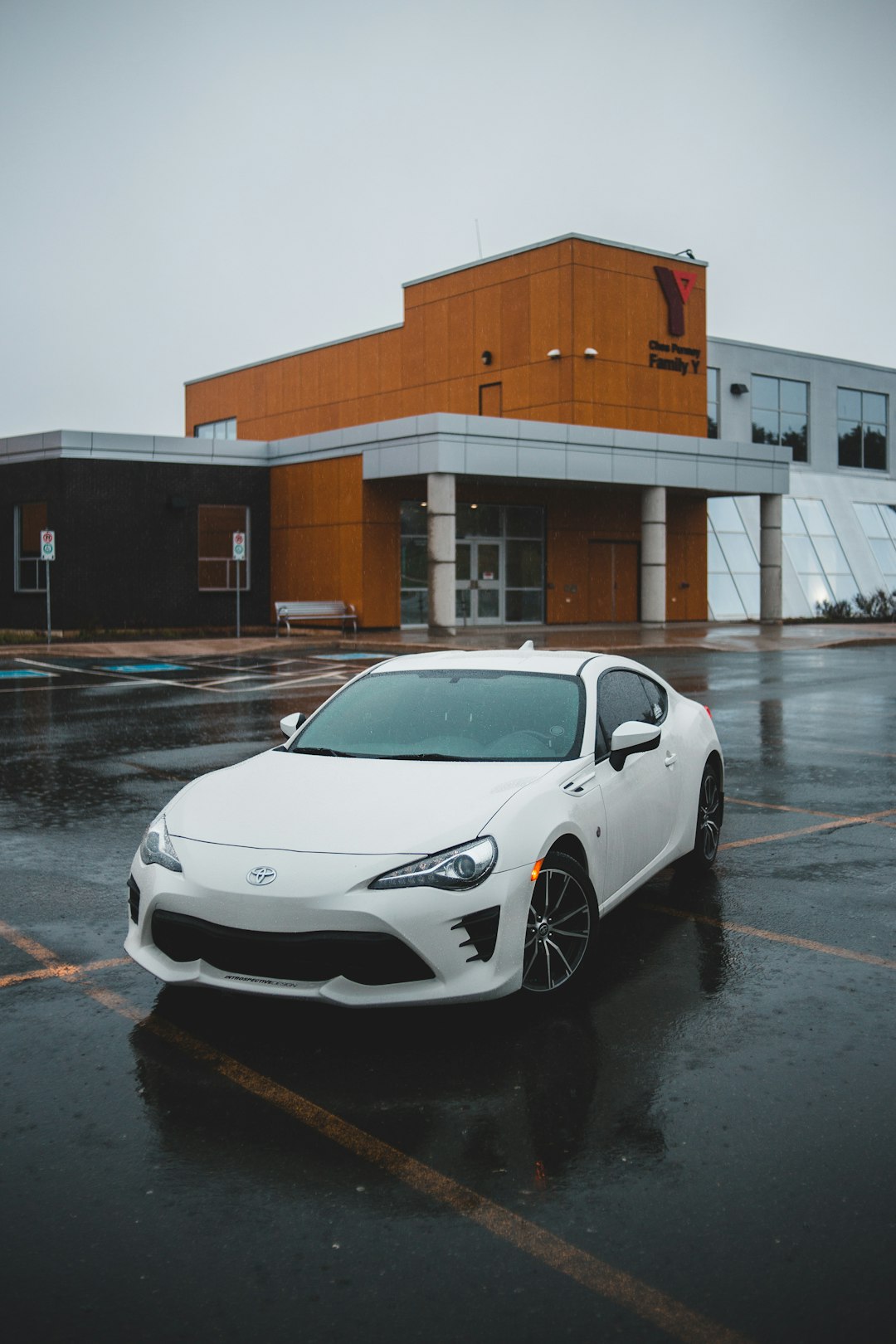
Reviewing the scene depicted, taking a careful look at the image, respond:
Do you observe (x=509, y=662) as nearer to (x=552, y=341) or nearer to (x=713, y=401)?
(x=552, y=341)

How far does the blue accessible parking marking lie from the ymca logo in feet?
67.0

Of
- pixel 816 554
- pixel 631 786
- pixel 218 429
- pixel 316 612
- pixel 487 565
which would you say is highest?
pixel 218 429

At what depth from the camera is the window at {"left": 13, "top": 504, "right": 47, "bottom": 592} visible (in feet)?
116

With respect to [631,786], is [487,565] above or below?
above

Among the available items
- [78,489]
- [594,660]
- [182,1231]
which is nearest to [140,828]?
[594,660]

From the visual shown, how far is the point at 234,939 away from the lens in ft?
15.5

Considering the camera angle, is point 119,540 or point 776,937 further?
point 119,540

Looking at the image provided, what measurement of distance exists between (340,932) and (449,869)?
0.47 m

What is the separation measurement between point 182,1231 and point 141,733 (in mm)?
11515

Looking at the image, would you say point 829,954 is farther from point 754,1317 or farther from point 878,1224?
point 754,1317

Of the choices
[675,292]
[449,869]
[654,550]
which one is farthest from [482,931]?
[675,292]

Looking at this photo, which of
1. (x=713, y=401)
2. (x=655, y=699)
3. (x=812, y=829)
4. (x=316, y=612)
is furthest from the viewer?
(x=713, y=401)

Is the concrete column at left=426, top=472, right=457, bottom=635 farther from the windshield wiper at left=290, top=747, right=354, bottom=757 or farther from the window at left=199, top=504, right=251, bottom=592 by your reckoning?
the windshield wiper at left=290, top=747, right=354, bottom=757

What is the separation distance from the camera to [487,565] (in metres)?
38.2
